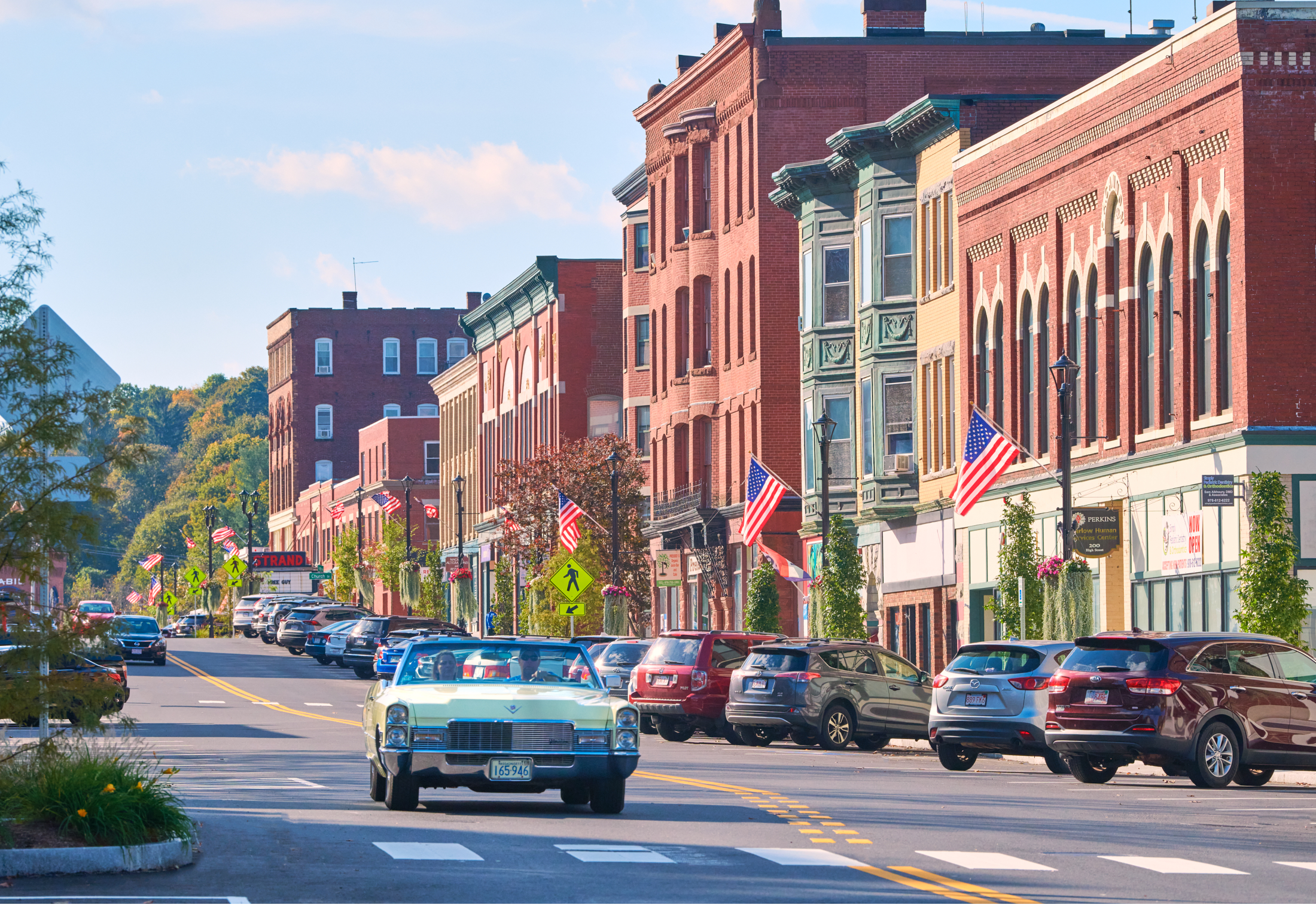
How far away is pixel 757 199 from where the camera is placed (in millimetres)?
60562

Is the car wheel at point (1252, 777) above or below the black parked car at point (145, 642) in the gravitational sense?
below

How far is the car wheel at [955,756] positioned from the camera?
1078 inches

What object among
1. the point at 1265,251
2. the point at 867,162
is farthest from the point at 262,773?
the point at 867,162

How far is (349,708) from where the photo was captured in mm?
44500

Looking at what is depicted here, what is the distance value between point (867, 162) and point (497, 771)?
35493 millimetres

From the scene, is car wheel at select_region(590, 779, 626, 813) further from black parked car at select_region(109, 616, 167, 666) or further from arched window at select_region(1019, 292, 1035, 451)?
black parked car at select_region(109, 616, 167, 666)

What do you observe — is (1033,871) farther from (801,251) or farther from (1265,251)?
(801,251)

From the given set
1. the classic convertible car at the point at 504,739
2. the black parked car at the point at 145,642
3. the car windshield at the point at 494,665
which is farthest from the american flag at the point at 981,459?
the black parked car at the point at 145,642

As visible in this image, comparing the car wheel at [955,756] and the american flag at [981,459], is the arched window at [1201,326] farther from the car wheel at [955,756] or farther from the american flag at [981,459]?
the car wheel at [955,756]

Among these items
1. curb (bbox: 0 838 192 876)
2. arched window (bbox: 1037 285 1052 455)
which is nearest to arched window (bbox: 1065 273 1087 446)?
arched window (bbox: 1037 285 1052 455)

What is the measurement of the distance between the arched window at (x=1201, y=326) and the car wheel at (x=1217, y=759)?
13.2m

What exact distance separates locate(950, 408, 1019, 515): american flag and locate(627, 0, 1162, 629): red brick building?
16922mm

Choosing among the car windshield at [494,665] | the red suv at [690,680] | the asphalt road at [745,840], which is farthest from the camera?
the red suv at [690,680]

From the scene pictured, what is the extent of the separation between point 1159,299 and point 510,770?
74.1 feet
